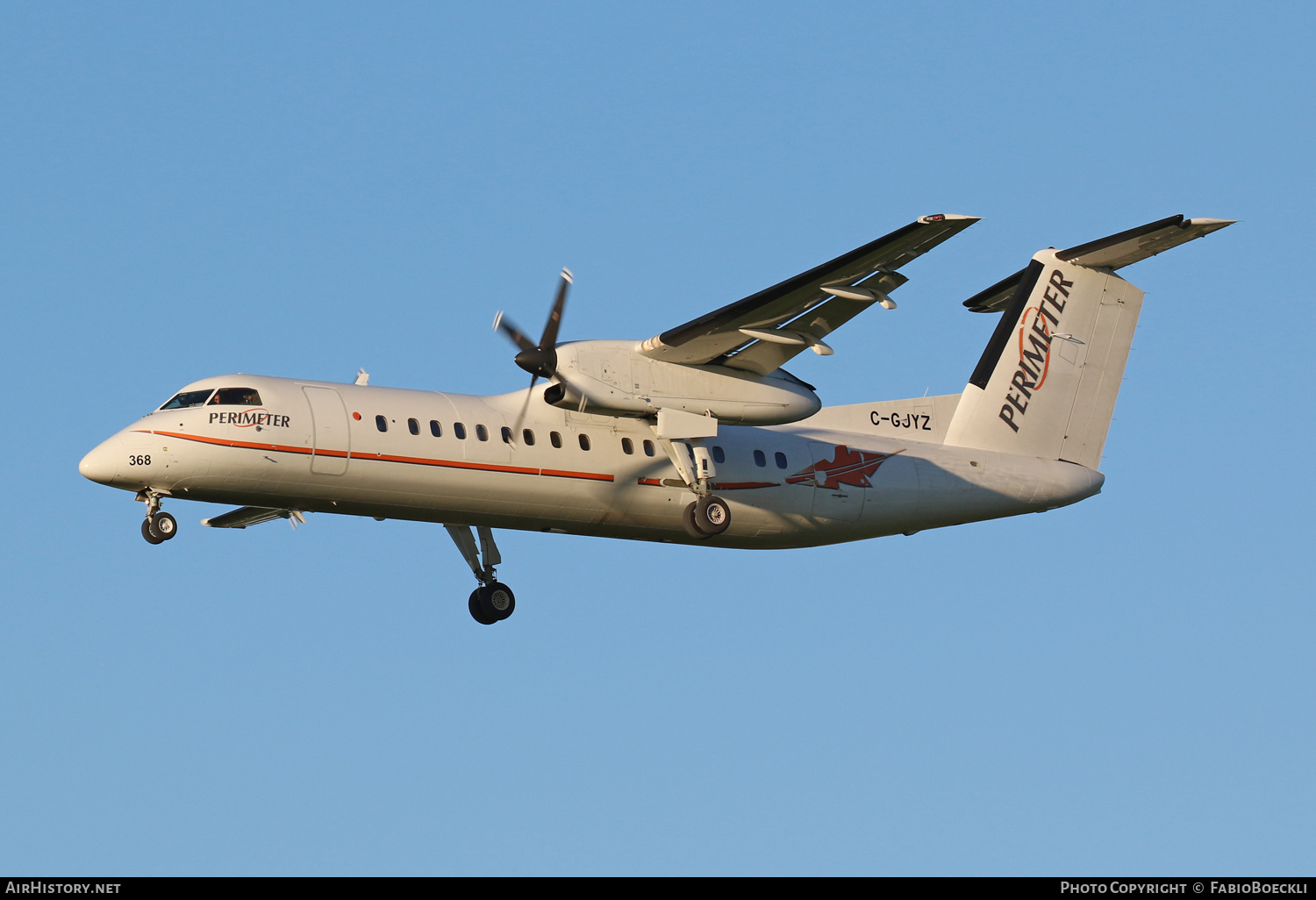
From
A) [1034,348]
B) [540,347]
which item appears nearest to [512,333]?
[540,347]

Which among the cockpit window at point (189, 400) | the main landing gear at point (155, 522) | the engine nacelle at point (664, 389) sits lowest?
the main landing gear at point (155, 522)

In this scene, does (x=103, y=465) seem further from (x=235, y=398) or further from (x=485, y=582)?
(x=485, y=582)

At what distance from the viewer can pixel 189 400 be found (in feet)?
60.6

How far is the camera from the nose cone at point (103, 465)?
58.7ft

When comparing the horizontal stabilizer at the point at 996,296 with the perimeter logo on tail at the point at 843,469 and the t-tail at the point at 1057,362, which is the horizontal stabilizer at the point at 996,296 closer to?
the t-tail at the point at 1057,362

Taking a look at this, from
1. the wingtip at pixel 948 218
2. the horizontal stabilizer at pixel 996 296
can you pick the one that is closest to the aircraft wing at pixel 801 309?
the wingtip at pixel 948 218

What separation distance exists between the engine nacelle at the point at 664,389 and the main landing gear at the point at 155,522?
484cm

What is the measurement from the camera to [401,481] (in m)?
18.8

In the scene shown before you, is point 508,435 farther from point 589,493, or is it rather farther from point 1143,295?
point 1143,295

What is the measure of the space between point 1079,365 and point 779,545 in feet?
18.5

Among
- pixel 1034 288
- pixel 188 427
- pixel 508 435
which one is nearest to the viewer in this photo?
pixel 188 427
